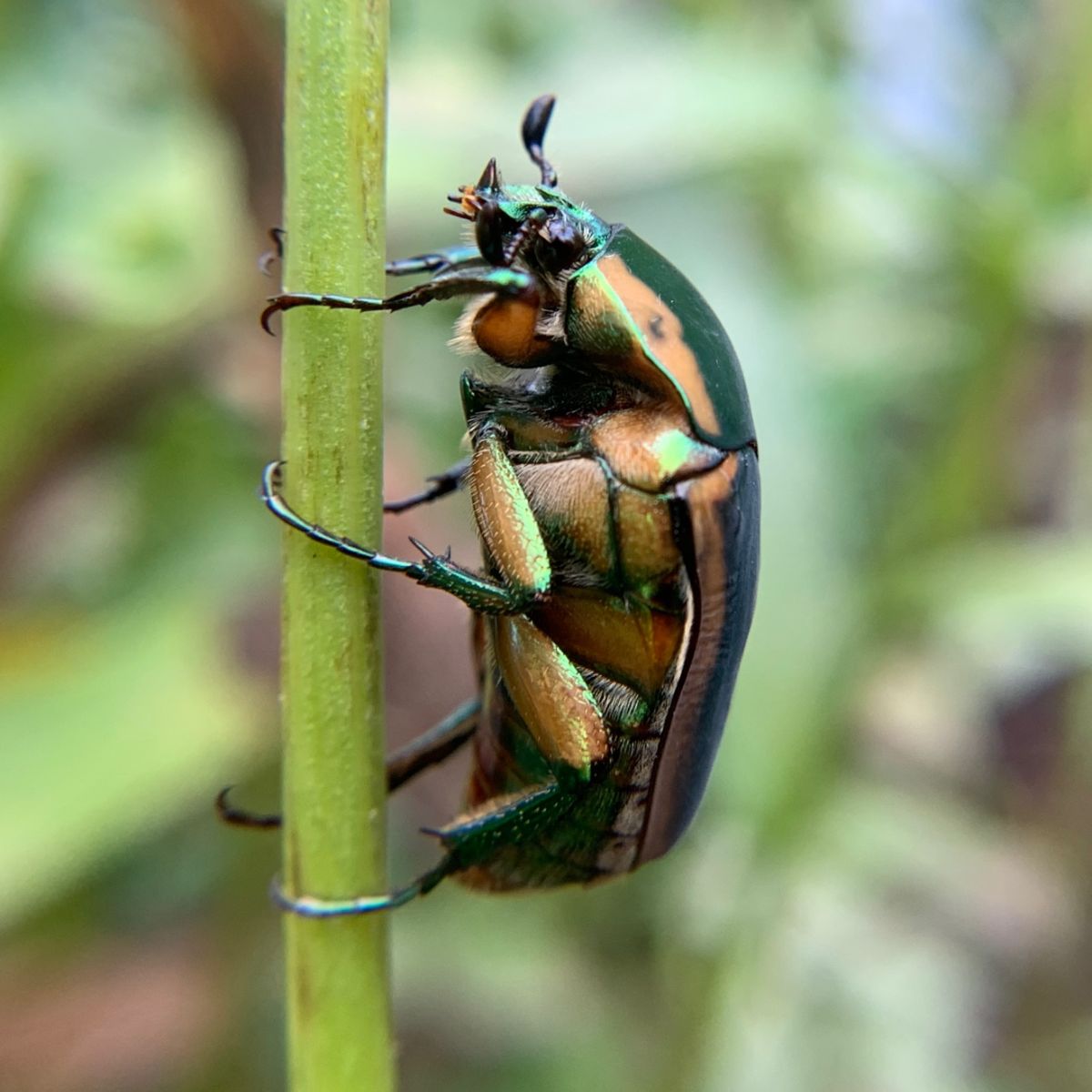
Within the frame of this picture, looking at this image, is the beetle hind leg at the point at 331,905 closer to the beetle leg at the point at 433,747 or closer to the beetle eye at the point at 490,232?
the beetle leg at the point at 433,747

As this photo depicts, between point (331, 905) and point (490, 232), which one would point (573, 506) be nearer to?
point (490, 232)

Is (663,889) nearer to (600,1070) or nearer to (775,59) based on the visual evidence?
(600,1070)

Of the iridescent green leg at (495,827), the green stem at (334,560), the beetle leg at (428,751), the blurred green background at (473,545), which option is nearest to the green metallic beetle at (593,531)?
the iridescent green leg at (495,827)

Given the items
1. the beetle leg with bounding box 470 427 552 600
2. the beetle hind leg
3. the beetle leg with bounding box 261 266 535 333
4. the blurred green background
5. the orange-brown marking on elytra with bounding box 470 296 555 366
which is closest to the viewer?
the beetle hind leg

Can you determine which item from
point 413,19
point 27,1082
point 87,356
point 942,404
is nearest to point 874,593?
point 942,404

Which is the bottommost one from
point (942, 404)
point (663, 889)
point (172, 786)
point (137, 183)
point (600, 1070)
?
point (600, 1070)

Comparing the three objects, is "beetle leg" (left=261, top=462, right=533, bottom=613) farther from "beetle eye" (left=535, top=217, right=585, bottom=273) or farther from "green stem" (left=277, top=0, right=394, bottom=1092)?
"beetle eye" (left=535, top=217, right=585, bottom=273)

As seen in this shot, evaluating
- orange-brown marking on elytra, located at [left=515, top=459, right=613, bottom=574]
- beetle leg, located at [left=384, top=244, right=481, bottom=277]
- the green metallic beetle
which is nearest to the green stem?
the green metallic beetle

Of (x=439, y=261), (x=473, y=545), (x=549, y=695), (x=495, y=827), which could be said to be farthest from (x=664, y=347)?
(x=473, y=545)
